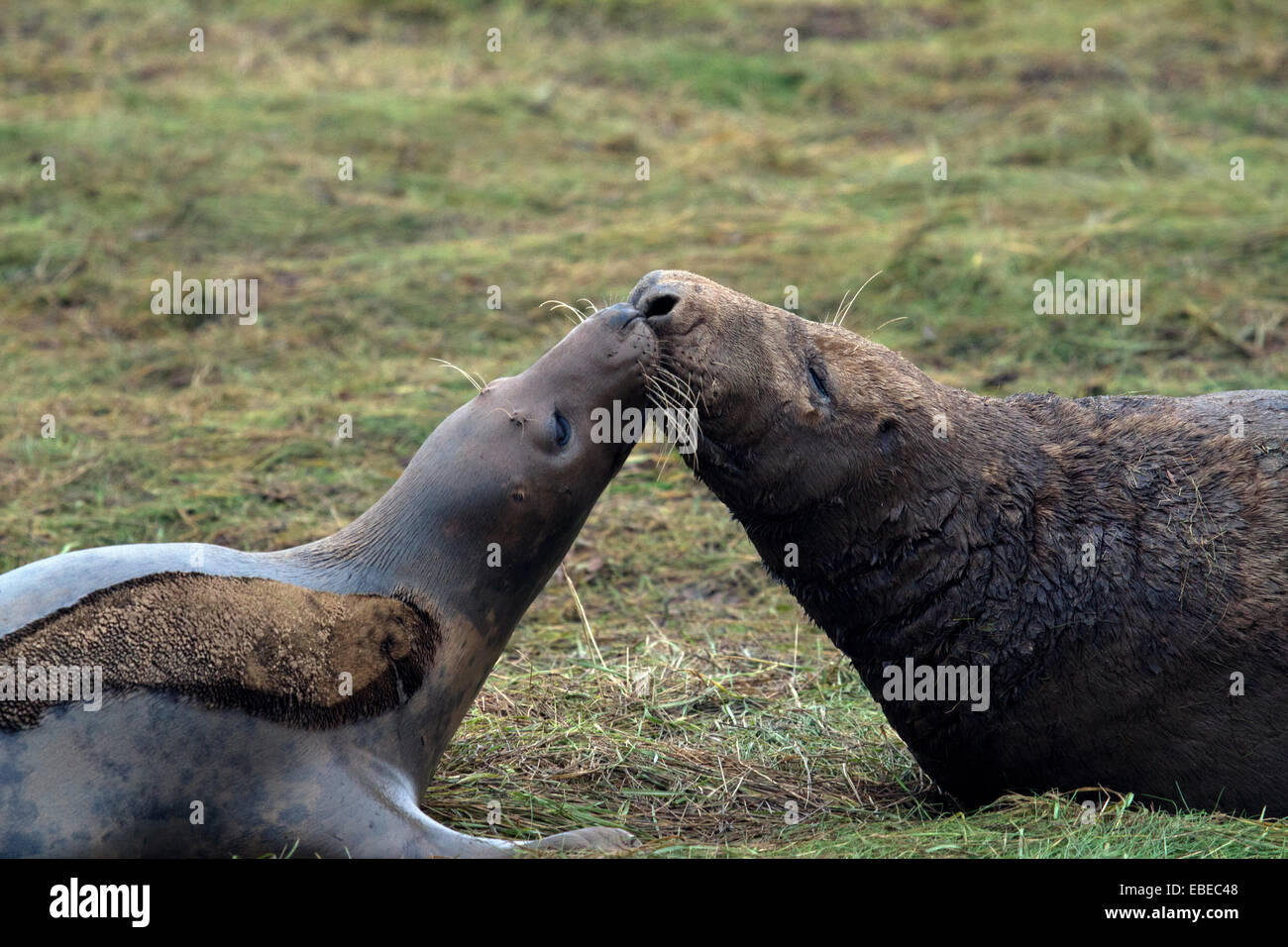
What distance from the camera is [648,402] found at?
514 cm

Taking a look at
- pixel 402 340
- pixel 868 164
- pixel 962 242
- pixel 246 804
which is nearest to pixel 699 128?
pixel 868 164

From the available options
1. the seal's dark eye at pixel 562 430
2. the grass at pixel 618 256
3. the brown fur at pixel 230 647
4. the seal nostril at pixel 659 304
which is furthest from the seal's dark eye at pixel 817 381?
the brown fur at pixel 230 647

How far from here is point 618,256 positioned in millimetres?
11844

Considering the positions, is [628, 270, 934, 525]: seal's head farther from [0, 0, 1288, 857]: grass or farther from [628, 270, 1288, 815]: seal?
[0, 0, 1288, 857]: grass

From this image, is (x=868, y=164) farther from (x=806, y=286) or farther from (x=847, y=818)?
(x=847, y=818)

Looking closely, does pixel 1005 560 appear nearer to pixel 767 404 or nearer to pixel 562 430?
pixel 767 404

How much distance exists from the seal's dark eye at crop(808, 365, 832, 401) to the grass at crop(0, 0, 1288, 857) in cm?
139

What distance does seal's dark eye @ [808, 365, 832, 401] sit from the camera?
516 centimetres

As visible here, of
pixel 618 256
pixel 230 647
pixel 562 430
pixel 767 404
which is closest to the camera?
pixel 230 647

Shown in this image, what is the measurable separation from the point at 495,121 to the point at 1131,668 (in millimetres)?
10861

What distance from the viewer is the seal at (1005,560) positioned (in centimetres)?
499

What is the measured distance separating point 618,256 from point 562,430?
684 centimetres

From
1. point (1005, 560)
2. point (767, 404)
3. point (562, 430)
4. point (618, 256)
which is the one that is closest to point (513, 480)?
point (562, 430)

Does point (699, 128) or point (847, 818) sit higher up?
point (699, 128)
